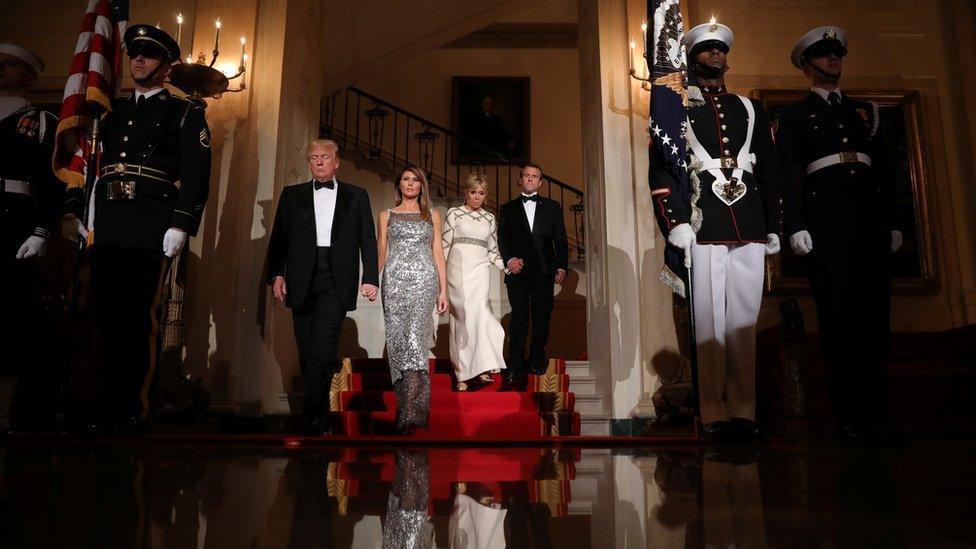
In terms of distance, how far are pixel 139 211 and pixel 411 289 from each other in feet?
5.39

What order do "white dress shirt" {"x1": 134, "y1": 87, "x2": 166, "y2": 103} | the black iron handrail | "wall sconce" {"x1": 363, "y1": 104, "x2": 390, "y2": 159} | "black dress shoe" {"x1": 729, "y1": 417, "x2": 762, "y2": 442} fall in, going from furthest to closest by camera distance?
the black iron handrail
"wall sconce" {"x1": 363, "y1": 104, "x2": 390, "y2": 159}
"white dress shirt" {"x1": 134, "y1": 87, "x2": 166, "y2": 103}
"black dress shoe" {"x1": 729, "y1": 417, "x2": 762, "y2": 442}

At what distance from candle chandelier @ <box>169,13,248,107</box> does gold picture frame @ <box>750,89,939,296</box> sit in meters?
4.42

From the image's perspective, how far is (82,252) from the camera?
4066mm

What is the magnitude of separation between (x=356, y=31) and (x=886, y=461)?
8.68 metres

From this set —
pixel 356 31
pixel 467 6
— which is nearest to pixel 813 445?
pixel 467 6

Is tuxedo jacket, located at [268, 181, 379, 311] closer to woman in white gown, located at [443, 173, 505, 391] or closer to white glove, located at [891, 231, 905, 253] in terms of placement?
woman in white gown, located at [443, 173, 505, 391]

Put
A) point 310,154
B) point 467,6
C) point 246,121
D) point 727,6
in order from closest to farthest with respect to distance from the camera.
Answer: point 310,154 → point 246,121 → point 727,6 → point 467,6

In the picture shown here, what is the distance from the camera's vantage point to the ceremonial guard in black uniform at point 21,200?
3.69 metres

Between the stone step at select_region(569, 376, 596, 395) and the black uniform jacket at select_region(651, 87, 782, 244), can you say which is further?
the stone step at select_region(569, 376, 596, 395)

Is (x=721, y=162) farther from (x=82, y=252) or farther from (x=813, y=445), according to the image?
(x=82, y=252)

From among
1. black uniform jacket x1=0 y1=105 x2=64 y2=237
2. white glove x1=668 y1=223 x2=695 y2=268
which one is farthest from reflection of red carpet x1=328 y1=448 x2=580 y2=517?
black uniform jacket x1=0 y1=105 x2=64 y2=237

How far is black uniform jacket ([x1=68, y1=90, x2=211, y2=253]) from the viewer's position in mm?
3957

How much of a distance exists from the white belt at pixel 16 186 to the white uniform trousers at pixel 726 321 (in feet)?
12.8

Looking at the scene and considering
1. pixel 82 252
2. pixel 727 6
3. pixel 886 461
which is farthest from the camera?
pixel 727 6
